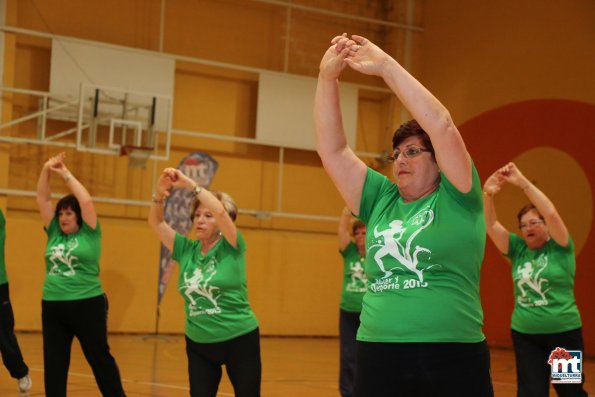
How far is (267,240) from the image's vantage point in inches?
520

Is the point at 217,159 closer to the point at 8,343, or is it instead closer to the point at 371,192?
the point at 8,343

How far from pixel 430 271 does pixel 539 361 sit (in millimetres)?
3335

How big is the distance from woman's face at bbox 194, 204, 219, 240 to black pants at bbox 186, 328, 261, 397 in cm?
64

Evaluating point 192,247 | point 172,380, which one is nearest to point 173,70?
point 172,380

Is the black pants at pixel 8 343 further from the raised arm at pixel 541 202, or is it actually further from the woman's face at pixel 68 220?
the raised arm at pixel 541 202

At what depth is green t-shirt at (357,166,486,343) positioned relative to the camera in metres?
2.56

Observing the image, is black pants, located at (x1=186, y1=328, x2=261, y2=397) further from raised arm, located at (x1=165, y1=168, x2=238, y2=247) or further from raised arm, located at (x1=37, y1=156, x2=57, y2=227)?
raised arm, located at (x1=37, y1=156, x2=57, y2=227)

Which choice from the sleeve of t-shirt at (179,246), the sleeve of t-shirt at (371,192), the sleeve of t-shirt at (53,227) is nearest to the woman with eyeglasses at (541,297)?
the sleeve of t-shirt at (179,246)

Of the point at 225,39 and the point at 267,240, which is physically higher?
the point at 225,39

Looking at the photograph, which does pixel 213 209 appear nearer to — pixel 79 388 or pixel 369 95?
pixel 79 388

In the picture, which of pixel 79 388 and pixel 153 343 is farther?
pixel 153 343

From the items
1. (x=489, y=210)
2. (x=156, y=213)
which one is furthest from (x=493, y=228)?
(x=156, y=213)

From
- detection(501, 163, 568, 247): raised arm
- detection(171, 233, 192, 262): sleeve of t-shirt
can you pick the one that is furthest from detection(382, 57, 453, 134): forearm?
detection(501, 163, 568, 247): raised arm

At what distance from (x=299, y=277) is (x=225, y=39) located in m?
4.26
